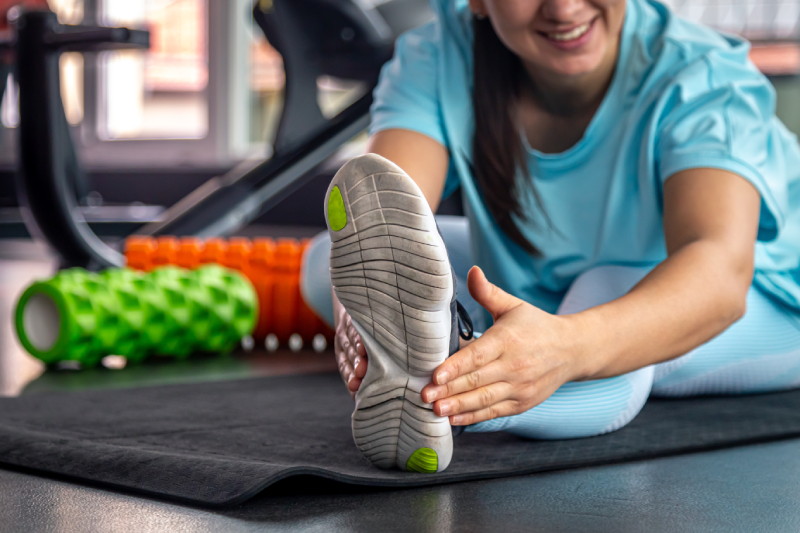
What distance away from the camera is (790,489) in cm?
76

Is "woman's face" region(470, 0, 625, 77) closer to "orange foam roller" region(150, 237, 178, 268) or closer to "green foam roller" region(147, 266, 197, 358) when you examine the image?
"green foam roller" region(147, 266, 197, 358)

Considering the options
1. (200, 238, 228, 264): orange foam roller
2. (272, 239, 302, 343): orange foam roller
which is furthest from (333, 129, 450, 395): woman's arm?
(200, 238, 228, 264): orange foam roller

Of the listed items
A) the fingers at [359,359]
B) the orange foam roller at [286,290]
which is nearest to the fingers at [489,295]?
the fingers at [359,359]

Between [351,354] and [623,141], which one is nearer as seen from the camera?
[351,354]

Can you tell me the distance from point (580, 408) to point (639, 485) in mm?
111

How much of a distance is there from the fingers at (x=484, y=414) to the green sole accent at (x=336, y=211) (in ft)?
0.57

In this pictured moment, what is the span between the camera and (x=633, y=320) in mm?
748

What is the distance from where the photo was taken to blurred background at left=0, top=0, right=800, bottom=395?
371cm

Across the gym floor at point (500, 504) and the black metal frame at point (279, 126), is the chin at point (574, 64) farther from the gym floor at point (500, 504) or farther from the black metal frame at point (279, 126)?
the black metal frame at point (279, 126)

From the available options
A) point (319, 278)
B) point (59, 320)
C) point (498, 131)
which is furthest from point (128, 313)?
point (498, 131)

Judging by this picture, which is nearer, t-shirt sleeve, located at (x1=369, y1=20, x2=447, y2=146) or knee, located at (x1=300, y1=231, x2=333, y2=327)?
t-shirt sleeve, located at (x1=369, y1=20, x2=447, y2=146)

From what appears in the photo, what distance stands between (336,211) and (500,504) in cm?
27

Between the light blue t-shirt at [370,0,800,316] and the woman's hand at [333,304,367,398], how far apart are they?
29 centimetres

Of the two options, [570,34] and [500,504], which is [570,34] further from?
[500,504]
